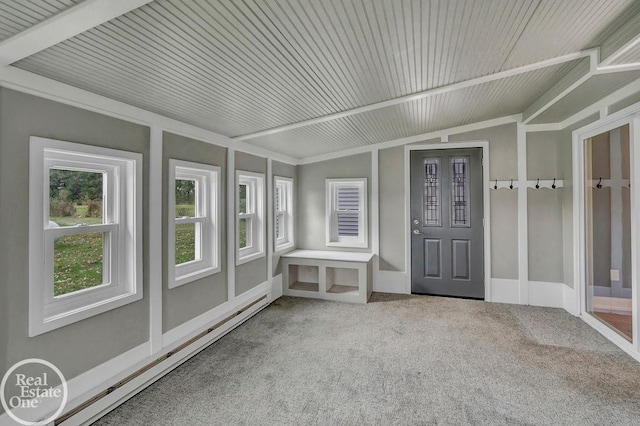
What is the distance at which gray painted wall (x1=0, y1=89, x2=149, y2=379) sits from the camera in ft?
5.20

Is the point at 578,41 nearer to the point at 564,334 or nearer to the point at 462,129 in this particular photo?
the point at 462,129

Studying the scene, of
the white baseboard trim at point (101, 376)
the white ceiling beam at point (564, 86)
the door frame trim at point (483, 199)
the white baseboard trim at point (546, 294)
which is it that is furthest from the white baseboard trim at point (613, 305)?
the white baseboard trim at point (101, 376)

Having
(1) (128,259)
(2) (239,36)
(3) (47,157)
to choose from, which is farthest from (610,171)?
(3) (47,157)

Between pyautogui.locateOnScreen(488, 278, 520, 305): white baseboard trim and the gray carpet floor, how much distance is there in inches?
23.1

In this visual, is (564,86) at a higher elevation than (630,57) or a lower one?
higher

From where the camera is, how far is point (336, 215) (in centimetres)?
516

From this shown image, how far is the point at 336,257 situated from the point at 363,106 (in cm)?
226

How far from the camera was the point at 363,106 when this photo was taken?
3.03 m

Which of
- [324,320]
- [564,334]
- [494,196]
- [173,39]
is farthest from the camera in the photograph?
[494,196]

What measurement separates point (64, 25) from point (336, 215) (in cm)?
421

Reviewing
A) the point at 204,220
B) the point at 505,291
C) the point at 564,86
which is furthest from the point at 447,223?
the point at 204,220

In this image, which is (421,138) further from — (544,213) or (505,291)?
(505,291)

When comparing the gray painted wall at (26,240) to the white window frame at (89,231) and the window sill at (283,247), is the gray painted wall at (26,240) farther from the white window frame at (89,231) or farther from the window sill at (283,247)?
the window sill at (283,247)

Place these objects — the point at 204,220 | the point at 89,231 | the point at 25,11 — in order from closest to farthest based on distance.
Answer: the point at 25,11 < the point at 89,231 < the point at 204,220
